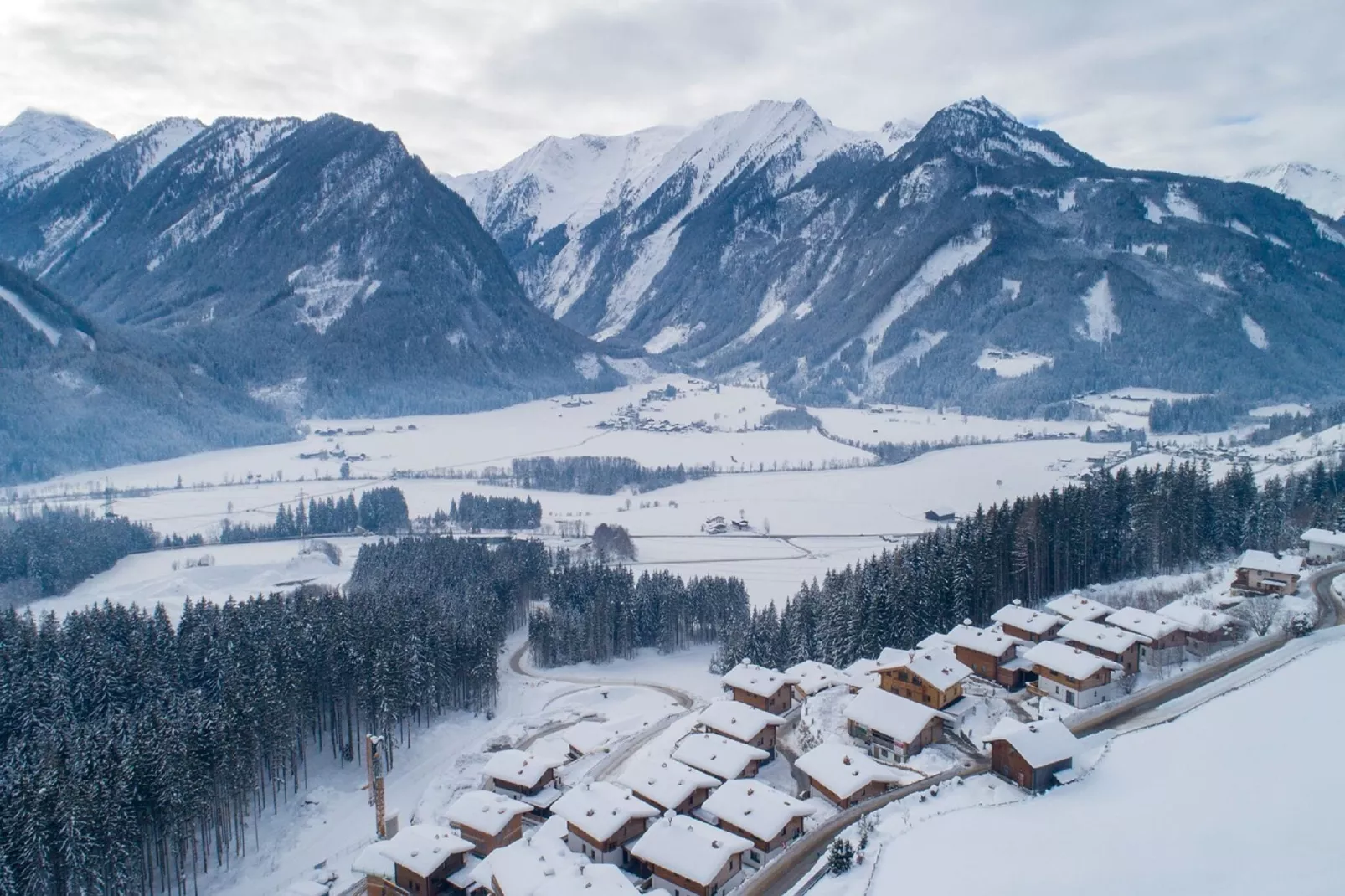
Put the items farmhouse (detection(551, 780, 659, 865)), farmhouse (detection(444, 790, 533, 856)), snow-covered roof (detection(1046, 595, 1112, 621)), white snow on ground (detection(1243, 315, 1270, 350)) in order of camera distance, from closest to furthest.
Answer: farmhouse (detection(551, 780, 659, 865)) < farmhouse (detection(444, 790, 533, 856)) < snow-covered roof (detection(1046, 595, 1112, 621)) < white snow on ground (detection(1243, 315, 1270, 350))

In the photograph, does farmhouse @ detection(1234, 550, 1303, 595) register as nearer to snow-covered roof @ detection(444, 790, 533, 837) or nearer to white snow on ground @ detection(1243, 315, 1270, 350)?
snow-covered roof @ detection(444, 790, 533, 837)

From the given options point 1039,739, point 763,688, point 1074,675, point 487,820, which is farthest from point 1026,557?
point 487,820

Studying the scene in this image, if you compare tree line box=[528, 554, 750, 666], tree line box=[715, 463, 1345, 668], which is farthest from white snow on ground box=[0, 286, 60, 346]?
tree line box=[715, 463, 1345, 668]

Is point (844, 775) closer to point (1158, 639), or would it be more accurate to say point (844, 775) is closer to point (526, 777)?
point (526, 777)

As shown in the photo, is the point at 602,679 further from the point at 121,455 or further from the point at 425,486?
the point at 121,455

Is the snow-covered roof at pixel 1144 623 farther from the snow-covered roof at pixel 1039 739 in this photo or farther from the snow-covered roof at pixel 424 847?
the snow-covered roof at pixel 424 847
